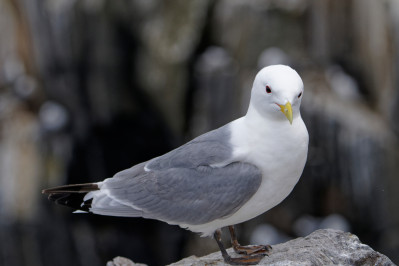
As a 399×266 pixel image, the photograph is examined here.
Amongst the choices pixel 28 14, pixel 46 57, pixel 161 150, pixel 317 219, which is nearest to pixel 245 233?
pixel 317 219

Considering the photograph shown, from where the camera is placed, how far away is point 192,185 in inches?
125

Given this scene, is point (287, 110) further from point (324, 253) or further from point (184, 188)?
point (324, 253)

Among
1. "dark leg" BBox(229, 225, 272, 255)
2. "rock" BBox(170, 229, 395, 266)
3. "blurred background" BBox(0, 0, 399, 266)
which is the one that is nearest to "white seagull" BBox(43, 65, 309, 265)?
"dark leg" BBox(229, 225, 272, 255)

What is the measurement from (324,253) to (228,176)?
714mm

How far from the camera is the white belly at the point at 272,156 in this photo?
2961 mm

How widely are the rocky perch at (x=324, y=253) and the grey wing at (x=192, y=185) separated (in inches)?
16.4

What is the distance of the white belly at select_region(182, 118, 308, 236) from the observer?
9.71 ft

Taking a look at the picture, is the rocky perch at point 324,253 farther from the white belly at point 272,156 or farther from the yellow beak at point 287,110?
the yellow beak at point 287,110

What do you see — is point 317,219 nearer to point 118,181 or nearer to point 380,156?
point 380,156

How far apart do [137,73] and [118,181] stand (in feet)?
13.0

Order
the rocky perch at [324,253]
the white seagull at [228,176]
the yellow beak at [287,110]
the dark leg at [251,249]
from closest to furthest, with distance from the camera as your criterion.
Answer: the yellow beak at [287,110] → the white seagull at [228,176] → the rocky perch at [324,253] → the dark leg at [251,249]

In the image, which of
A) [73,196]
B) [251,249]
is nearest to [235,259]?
[251,249]

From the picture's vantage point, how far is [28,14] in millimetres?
7324

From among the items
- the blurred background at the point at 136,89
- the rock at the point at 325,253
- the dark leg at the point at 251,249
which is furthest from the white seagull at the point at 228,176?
the blurred background at the point at 136,89
